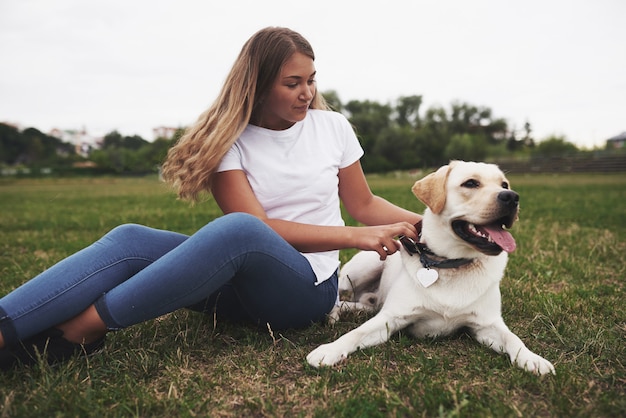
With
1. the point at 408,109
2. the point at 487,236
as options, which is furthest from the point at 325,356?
the point at 408,109

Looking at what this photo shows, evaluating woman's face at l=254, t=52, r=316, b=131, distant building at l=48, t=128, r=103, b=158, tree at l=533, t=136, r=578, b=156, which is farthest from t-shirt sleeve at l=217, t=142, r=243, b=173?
distant building at l=48, t=128, r=103, b=158

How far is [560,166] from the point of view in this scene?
1641 inches

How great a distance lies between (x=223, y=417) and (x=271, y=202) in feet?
4.41

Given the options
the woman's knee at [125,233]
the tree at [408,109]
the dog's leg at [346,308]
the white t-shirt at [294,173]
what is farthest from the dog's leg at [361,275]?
the tree at [408,109]

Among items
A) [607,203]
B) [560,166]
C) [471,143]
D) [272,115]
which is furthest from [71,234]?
[471,143]

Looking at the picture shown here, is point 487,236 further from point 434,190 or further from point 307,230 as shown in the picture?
A: point 307,230

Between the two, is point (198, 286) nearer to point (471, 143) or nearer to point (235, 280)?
point (235, 280)

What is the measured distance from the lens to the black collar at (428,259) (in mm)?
2715

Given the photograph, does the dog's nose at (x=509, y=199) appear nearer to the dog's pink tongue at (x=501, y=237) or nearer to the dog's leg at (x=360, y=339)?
the dog's pink tongue at (x=501, y=237)

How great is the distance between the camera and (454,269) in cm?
272

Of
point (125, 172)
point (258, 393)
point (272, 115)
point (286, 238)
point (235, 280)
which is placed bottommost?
point (125, 172)

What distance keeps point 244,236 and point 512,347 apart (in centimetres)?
150

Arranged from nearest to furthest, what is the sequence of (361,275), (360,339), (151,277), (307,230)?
(151,277)
(360,339)
(307,230)
(361,275)

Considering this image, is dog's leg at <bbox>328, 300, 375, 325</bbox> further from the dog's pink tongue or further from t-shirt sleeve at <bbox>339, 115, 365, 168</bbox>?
the dog's pink tongue
